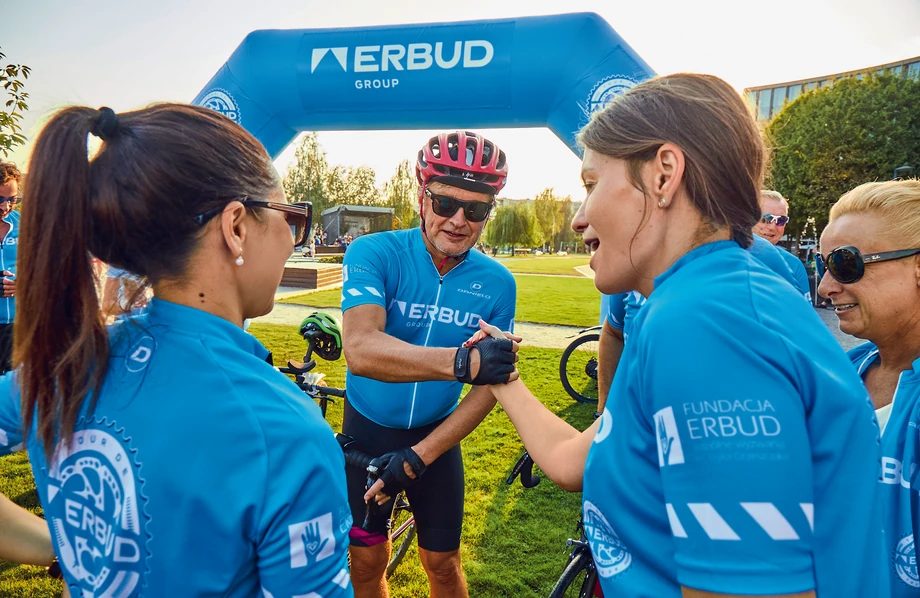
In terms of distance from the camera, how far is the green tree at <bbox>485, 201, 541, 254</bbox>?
79.9 meters

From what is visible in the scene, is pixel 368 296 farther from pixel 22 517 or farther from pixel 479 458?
pixel 479 458

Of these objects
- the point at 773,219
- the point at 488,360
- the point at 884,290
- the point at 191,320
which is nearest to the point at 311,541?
the point at 191,320

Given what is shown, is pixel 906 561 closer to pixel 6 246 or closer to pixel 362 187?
pixel 6 246

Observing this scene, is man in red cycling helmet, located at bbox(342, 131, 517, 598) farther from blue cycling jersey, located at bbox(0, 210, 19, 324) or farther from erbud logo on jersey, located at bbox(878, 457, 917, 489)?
blue cycling jersey, located at bbox(0, 210, 19, 324)

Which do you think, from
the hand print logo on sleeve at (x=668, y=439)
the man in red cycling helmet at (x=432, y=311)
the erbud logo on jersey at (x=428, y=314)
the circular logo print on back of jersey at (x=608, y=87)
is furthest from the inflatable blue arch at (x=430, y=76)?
the hand print logo on sleeve at (x=668, y=439)

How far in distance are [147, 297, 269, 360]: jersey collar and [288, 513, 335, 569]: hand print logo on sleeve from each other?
408mm

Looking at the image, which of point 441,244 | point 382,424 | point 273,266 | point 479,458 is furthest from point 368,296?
point 479,458

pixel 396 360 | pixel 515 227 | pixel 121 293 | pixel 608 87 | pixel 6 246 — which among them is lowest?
pixel 396 360

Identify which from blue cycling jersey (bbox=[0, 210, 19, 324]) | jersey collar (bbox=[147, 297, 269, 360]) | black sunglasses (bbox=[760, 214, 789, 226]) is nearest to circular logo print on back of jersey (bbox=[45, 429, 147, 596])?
jersey collar (bbox=[147, 297, 269, 360])

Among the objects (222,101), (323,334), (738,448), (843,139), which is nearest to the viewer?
(738,448)

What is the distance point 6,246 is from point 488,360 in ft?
18.8

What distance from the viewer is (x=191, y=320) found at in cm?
111

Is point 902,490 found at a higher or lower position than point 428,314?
lower

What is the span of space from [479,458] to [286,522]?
17.9 ft
